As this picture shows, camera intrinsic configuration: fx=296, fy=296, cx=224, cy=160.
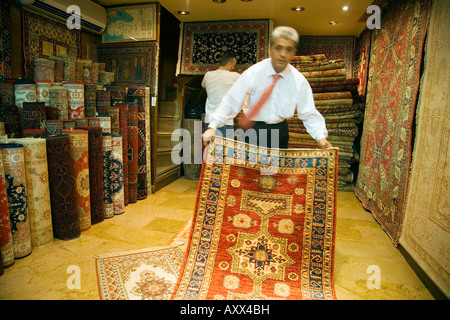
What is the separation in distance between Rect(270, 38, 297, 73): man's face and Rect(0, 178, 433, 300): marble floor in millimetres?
1476

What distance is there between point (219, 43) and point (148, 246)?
3.14 m

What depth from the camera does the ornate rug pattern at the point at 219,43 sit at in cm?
420

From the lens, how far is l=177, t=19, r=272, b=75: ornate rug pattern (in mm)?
4199

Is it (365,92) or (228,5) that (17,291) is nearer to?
(228,5)

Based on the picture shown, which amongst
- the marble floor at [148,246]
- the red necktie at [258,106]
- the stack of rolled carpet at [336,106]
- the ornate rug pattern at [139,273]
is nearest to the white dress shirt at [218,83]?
the stack of rolled carpet at [336,106]

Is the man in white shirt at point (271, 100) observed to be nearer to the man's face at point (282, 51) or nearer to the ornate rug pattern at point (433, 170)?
the man's face at point (282, 51)

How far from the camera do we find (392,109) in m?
2.96

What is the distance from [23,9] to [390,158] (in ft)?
12.8

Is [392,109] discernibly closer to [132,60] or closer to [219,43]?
[219,43]

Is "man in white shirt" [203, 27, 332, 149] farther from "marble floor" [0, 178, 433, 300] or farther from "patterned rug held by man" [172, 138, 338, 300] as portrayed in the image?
"marble floor" [0, 178, 433, 300]

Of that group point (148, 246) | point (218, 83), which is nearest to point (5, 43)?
point (218, 83)

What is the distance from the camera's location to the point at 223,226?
1.95m

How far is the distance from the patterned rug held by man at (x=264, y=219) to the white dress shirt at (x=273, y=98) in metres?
0.19

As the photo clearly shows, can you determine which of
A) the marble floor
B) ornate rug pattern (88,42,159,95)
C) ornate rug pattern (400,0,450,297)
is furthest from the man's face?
ornate rug pattern (88,42,159,95)
